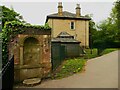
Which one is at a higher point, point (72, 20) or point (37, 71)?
point (72, 20)

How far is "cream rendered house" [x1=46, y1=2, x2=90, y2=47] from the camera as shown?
3597cm

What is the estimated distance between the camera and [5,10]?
36594 millimetres

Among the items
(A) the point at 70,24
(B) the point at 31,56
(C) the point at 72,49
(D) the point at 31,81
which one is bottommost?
(D) the point at 31,81

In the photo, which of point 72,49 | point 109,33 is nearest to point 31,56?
point 72,49

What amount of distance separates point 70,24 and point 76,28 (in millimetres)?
1296

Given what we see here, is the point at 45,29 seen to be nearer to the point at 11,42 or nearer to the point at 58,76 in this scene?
the point at 11,42

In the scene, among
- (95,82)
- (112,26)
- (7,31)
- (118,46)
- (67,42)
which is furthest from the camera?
(112,26)

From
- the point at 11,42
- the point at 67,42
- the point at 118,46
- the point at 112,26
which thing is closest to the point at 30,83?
the point at 11,42

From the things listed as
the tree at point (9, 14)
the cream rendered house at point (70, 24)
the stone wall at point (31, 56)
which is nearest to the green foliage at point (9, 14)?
the tree at point (9, 14)

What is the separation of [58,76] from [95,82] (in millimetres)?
3077

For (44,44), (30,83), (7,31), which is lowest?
(30,83)

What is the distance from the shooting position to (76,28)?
3694cm

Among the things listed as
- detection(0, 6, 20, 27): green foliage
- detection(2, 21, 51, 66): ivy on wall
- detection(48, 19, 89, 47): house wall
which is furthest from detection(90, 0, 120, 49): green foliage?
detection(2, 21, 51, 66): ivy on wall

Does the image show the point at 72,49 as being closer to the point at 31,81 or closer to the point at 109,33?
the point at 31,81
